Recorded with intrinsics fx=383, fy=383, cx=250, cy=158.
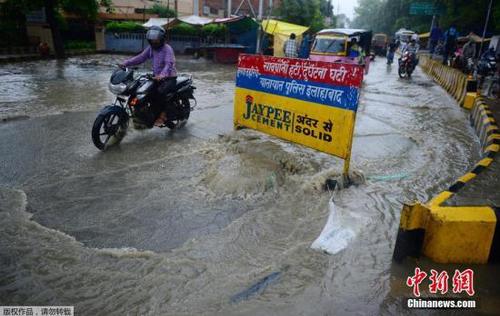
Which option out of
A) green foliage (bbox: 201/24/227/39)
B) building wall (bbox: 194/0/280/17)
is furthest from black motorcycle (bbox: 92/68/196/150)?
building wall (bbox: 194/0/280/17)

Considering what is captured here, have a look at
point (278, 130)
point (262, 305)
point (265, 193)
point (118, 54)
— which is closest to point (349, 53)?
point (278, 130)

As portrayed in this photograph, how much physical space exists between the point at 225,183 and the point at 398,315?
243cm

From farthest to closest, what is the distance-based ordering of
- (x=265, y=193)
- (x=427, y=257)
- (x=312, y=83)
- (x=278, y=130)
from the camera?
(x=278, y=130), (x=312, y=83), (x=265, y=193), (x=427, y=257)

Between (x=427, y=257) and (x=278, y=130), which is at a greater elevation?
(x=278, y=130)

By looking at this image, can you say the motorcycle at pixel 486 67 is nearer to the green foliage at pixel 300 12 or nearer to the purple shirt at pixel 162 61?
the purple shirt at pixel 162 61

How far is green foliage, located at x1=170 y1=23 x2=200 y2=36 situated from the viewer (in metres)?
27.3

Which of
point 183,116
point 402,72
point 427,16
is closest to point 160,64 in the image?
point 183,116

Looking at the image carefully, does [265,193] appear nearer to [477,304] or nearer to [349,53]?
[477,304]

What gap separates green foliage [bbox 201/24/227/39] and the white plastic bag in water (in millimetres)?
24983

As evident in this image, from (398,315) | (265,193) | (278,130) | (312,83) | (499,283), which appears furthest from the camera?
(278,130)

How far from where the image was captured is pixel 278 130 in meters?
5.29
